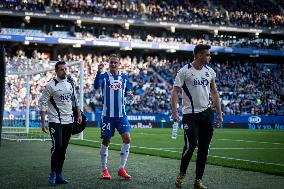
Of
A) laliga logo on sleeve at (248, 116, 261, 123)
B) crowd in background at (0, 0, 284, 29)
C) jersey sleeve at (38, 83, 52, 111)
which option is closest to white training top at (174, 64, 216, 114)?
jersey sleeve at (38, 83, 52, 111)

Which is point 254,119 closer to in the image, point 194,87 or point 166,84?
point 166,84

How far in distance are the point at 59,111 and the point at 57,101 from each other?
180 mm

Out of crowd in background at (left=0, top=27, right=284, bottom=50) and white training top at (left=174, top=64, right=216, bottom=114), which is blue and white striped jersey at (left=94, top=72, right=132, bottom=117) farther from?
crowd in background at (left=0, top=27, right=284, bottom=50)

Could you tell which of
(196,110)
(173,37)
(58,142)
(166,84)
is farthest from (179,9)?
(196,110)

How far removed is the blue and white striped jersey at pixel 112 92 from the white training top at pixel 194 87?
5.29 feet

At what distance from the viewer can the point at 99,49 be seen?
51250 mm

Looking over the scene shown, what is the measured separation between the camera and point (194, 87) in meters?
6.88

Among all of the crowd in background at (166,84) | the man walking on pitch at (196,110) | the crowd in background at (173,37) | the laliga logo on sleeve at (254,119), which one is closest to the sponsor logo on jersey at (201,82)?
the man walking on pitch at (196,110)

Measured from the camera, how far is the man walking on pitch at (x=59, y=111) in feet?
24.5

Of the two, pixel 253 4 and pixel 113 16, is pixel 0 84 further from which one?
pixel 253 4

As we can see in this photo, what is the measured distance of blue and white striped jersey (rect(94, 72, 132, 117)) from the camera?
8148 mm

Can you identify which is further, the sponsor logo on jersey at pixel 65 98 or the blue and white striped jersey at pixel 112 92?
the blue and white striped jersey at pixel 112 92

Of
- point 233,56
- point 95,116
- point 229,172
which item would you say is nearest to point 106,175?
point 229,172

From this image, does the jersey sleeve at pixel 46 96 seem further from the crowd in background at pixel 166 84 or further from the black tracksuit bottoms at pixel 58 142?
the crowd in background at pixel 166 84
